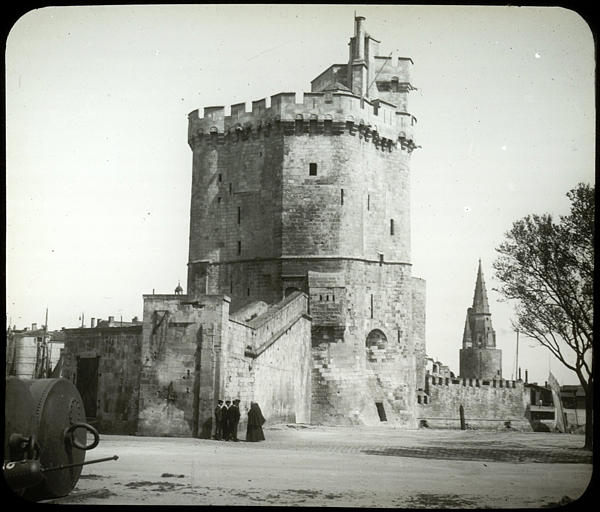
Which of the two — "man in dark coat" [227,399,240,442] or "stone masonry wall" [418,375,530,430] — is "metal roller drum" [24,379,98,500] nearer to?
"man in dark coat" [227,399,240,442]

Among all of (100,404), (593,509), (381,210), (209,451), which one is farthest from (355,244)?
(593,509)

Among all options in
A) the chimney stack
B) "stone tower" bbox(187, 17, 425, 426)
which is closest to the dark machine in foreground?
"stone tower" bbox(187, 17, 425, 426)

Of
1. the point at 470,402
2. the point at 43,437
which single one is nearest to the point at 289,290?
the point at 470,402

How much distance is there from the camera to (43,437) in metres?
10.2

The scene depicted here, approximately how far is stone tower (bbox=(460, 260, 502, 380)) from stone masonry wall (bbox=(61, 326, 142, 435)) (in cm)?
5187

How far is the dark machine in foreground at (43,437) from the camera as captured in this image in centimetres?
974

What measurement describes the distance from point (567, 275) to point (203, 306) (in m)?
9.30

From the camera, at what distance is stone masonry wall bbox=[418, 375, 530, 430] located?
42969mm

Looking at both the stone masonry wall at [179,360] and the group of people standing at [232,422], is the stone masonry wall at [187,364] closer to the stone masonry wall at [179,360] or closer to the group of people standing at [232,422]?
the stone masonry wall at [179,360]

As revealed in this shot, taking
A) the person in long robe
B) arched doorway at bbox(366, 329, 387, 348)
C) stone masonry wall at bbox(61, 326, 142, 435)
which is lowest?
the person in long robe

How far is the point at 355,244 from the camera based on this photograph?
3066 cm

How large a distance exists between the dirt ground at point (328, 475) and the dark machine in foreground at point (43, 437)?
47cm

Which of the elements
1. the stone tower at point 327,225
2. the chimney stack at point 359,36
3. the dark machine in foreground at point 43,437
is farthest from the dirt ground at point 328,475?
the chimney stack at point 359,36

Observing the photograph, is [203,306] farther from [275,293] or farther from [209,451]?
[275,293]
